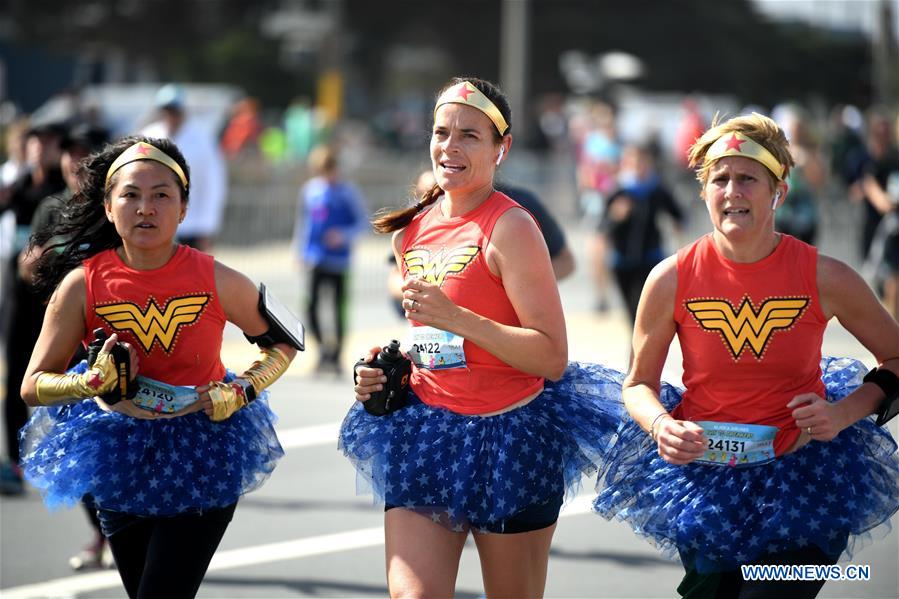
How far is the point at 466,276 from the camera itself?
14.7 ft

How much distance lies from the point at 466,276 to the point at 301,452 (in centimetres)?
563

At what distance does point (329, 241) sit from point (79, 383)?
27.5 feet

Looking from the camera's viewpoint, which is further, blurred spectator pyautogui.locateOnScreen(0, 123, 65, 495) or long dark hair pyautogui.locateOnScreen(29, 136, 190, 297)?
blurred spectator pyautogui.locateOnScreen(0, 123, 65, 495)

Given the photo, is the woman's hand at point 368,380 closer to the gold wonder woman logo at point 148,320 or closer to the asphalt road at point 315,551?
the gold wonder woman logo at point 148,320

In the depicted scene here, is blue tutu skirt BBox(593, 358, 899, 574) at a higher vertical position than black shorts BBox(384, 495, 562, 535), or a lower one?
higher

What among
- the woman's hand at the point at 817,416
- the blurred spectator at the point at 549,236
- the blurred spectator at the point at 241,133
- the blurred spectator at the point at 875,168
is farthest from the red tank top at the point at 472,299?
the blurred spectator at the point at 241,133

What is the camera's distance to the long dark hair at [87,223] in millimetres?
5020

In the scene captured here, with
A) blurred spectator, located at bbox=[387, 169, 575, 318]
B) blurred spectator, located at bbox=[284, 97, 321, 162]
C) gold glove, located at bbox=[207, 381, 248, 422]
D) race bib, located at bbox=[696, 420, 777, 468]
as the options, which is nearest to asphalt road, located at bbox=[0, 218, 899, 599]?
blurred spectator, located at bbox=[387, 169, 575, 318]

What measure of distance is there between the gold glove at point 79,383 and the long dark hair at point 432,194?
1.06 metres

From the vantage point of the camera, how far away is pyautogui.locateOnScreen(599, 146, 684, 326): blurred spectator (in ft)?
41.5

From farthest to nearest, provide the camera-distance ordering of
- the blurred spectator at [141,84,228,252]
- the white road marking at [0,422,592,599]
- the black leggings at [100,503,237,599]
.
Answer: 1. the blurred spectator at [141,84,228,252]
2. the white road marking at [0,422,592,599]
3. the black leggings at [100,503,237,599]

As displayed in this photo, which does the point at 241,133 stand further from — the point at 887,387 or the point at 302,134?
the point at 887,387

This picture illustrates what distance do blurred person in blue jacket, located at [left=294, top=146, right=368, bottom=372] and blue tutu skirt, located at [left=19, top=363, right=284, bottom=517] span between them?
779 cm

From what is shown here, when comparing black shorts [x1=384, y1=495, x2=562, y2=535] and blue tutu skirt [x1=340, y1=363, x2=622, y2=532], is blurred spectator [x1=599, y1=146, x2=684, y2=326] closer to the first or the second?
blue tutu skirt [x1=340, y1=363, x2=622, y2=532]
